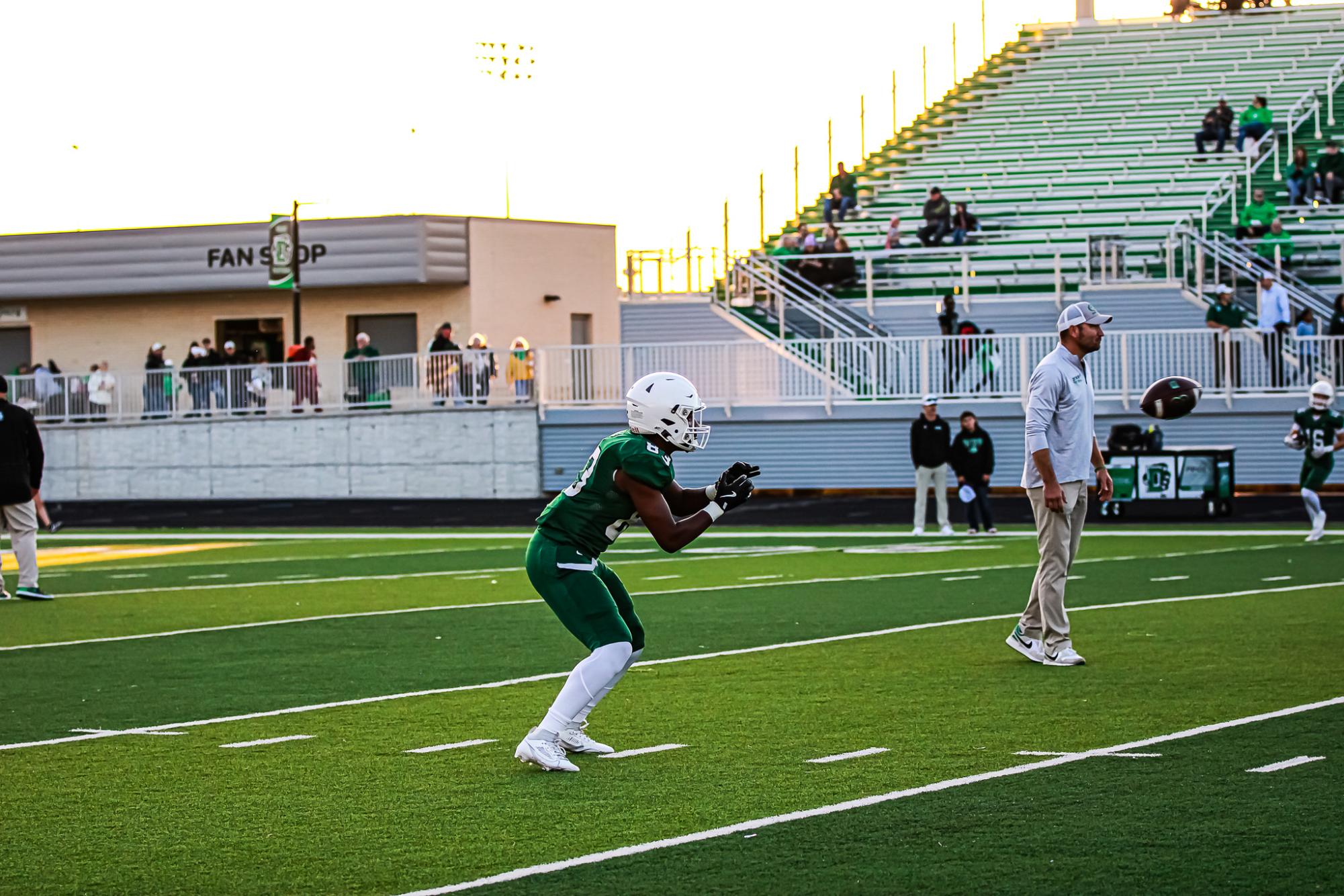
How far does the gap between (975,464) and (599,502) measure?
1744 centimetres

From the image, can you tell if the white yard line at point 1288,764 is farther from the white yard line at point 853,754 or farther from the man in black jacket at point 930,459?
the man in black jacket at point 930,459

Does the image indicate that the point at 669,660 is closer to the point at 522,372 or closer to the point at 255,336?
the point at 522,372

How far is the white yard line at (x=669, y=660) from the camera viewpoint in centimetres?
1059

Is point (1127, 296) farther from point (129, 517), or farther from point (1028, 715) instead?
point (1028, 715)

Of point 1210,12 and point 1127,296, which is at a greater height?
point 1210,12

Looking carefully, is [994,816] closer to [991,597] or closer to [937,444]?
[991,597]

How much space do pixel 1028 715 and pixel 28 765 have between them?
187 inches

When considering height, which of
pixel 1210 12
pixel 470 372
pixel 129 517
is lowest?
A: pixel 129 517

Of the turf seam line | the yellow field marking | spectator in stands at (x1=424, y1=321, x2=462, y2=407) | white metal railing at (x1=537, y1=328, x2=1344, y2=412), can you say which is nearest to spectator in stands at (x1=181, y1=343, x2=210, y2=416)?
spectator in stands at (x1=424, y1=321, x2=462, y2=407)

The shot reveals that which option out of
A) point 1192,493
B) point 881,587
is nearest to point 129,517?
point 1192,493

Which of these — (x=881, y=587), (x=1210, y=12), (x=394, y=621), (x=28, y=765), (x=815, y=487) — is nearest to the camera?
(x=28, y=765)

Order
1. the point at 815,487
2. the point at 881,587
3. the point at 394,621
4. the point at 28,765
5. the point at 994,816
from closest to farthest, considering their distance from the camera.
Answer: the point at 994,816 < the point at 28,765 < the point at 394,621 < the point at 881,587 < the point at 815,487

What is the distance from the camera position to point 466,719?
34.9 ft

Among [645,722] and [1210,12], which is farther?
[1210,12]
